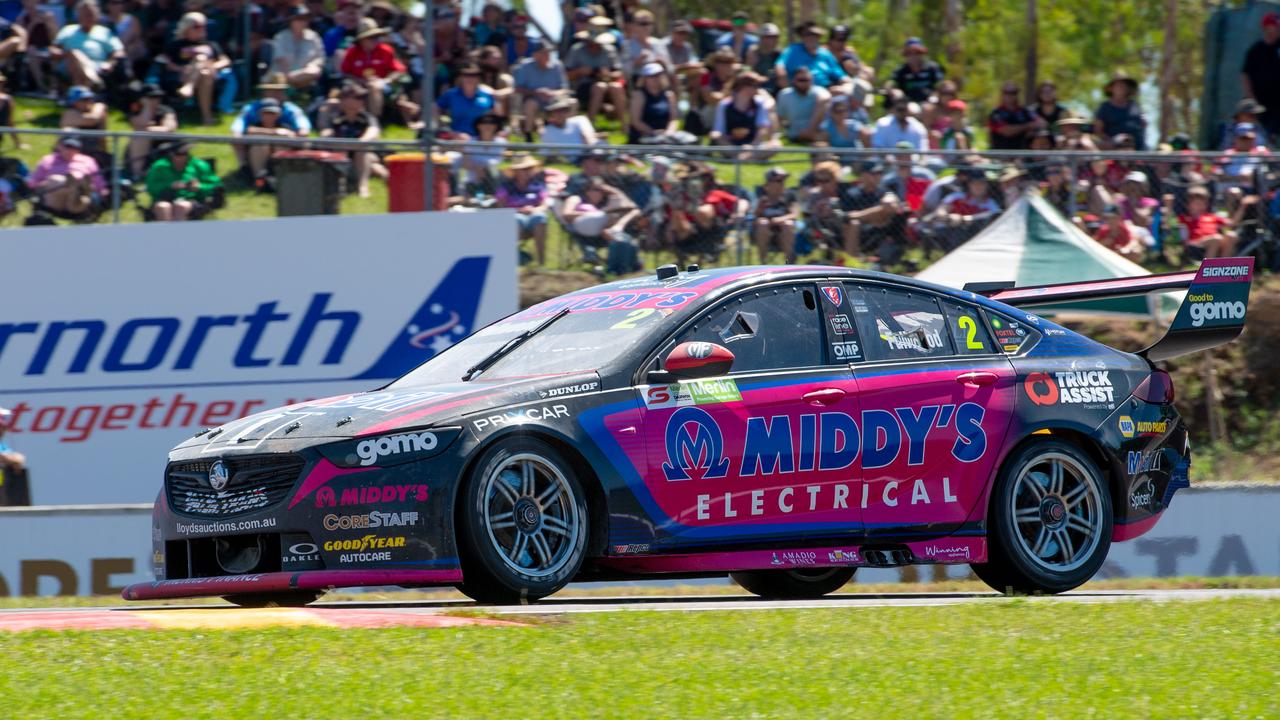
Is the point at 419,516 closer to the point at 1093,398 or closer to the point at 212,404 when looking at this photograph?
the point at 1093,398

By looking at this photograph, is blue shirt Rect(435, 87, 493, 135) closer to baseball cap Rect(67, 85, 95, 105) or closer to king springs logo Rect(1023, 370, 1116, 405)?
baseball cap Rect(67, 85, 95, 105)

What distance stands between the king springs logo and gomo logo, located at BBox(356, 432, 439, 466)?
314 centimetres

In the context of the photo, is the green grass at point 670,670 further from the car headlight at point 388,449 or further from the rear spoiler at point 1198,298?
the rear spoiler at point 1198,298

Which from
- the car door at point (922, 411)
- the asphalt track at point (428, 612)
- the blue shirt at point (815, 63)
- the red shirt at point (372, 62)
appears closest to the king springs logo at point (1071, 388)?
the car door at point (922, 411)

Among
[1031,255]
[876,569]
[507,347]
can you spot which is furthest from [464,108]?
[507,347]

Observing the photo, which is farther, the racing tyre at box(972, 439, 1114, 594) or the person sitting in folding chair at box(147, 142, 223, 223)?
the person sitting in folding chair at box(147, 142, 223, 223)

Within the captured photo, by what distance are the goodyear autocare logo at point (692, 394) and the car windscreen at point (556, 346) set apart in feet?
0.82

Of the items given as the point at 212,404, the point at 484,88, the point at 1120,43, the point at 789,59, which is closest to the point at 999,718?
the point at 212,404

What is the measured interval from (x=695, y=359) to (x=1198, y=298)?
3.24 meters

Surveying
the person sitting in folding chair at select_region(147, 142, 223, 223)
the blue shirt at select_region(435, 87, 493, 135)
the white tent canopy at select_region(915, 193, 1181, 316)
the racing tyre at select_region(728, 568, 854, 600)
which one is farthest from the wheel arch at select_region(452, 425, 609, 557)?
the blue shirt at select_region(435, 87, 493, 135)

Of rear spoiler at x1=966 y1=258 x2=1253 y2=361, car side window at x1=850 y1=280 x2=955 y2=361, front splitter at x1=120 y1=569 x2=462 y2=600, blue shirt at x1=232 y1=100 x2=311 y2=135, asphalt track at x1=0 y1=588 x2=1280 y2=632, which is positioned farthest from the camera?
blue shirt at x1=232 y1=100 x2=311 y2=135

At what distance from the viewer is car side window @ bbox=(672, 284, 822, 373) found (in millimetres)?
8086

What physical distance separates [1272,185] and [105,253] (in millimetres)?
9570

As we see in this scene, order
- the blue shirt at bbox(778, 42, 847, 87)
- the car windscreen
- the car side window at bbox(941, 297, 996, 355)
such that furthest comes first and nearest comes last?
1. the blue shirt at bbox(778, 42, 847, 87)
2. the car side window at bbox(941, 297, 996, 355)
3. the car windscreen
